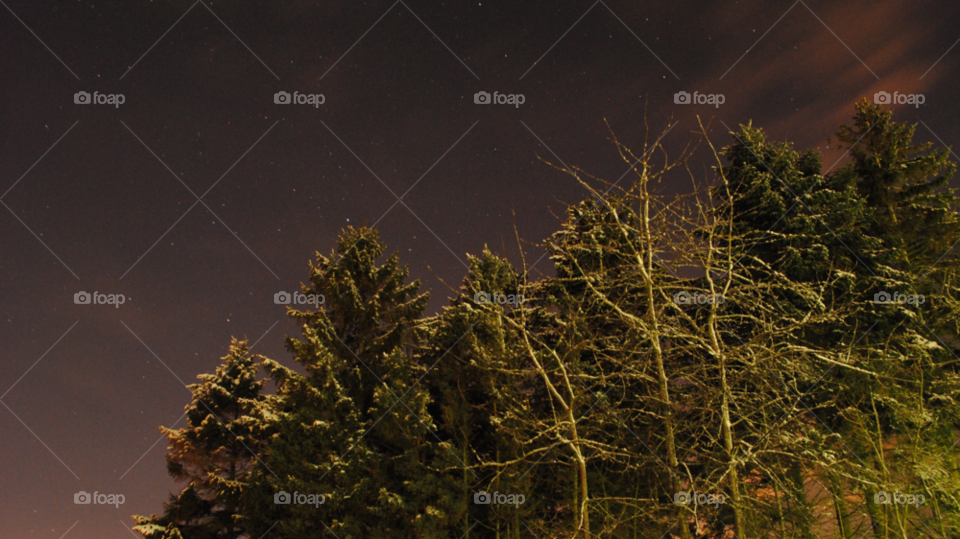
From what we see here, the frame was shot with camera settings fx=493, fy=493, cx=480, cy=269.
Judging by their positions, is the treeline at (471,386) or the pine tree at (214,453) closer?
the treeline at (471,386)

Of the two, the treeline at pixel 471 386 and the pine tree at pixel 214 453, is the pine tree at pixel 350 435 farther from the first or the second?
the pine tree at pixel 214 453

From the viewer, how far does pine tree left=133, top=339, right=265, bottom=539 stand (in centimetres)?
1600

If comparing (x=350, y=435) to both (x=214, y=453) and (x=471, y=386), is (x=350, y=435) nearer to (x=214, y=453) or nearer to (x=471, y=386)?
(x=471, y=386)

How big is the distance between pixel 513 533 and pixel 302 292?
421 inches

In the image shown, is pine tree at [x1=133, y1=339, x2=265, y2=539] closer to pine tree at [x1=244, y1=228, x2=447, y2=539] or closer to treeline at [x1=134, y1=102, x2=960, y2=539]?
treeline at [x1=134, y1=102, x2=960, y2=539]

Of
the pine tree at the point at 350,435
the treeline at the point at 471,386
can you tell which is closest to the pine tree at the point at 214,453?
the treeline at the point at 471,386

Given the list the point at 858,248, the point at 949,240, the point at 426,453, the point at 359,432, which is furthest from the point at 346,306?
the point at 949,240

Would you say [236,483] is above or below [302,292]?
below

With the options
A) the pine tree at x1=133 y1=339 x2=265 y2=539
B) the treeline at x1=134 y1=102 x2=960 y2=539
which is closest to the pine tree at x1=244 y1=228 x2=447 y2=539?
the treeline at x1=134 y1=102 x2=960 y2=539

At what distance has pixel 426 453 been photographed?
1475 centimetres

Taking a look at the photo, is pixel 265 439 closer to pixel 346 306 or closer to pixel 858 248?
pixel 346 306

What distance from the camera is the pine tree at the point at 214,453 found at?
16000mm

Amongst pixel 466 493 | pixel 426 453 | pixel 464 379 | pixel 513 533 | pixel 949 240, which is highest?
pixel 949 240

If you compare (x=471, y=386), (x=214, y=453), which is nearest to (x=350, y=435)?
(x=471, y=386)
